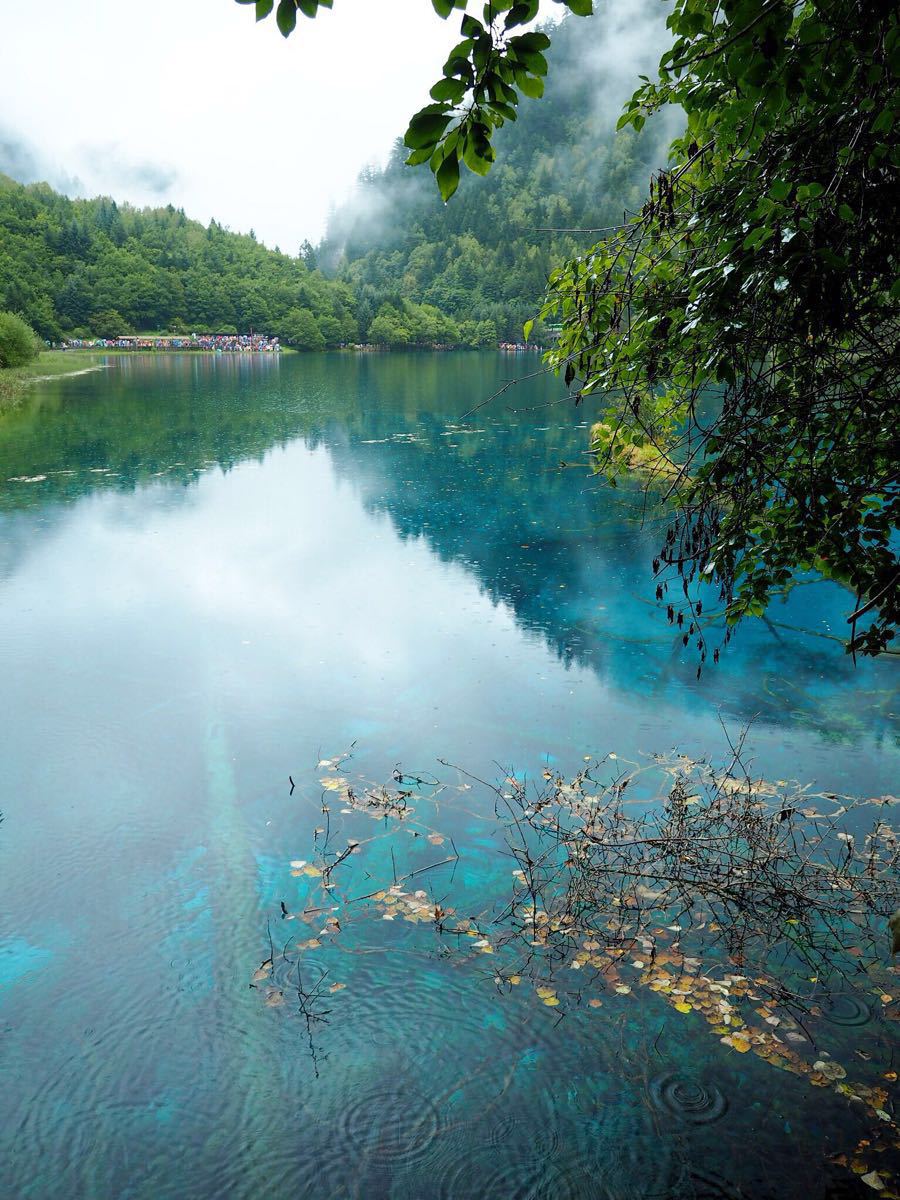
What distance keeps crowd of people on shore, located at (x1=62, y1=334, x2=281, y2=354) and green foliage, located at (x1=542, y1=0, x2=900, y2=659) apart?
130125mm

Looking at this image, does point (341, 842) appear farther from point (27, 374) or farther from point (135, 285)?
point (135, 285)

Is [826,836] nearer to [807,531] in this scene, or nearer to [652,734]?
[652,734]

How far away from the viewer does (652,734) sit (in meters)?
10.5

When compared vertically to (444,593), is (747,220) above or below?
above

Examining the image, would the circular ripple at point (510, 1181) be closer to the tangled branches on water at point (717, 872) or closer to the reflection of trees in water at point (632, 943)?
the reflection of trees in water at point (632, 943)

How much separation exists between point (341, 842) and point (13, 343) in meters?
63.9

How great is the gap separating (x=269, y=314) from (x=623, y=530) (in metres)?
145

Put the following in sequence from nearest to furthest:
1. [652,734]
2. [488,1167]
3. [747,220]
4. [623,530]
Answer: [747,220] < [488,1167] < [652,734] < [623,530]

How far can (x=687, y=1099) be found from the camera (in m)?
5.41

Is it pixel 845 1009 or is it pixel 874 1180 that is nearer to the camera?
pixel 874 1180

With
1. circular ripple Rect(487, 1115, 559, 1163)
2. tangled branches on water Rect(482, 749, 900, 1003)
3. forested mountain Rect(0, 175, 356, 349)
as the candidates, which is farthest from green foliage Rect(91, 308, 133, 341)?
circular ripple Rect(487, 1115, 559, 1163)

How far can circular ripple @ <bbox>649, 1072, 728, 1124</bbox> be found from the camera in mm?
5297

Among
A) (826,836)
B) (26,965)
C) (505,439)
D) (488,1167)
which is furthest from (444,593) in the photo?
(505,439)

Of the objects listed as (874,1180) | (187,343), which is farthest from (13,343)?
(187,343)
